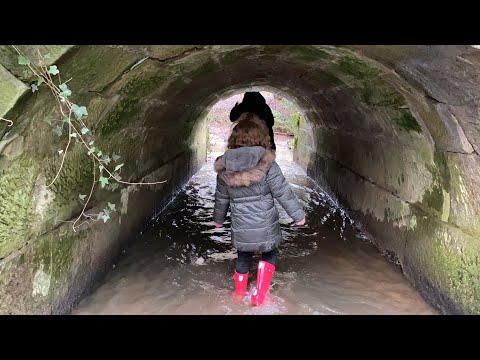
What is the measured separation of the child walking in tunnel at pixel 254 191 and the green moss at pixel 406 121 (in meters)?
1.76

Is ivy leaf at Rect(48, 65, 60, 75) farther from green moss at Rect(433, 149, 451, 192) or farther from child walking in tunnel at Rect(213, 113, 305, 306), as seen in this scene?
green moss at Rect(433, 149, 451, 192)

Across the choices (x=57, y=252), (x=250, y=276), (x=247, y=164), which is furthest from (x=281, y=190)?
(x=57, y=252)

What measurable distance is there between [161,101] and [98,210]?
2036mm

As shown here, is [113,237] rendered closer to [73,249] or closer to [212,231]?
[73,249]

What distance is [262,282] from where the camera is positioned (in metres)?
4.38

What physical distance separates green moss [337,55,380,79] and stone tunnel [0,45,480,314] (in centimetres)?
2

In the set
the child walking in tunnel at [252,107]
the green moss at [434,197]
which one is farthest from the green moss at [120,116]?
the green moss at [434,197]

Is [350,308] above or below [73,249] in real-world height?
below

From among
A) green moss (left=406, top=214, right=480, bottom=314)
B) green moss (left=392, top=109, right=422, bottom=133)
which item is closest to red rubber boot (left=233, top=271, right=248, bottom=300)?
green moss (left=406, top=214, right=480, bottom=314)

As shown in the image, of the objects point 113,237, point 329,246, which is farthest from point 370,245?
point 113,237

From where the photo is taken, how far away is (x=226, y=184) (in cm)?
430

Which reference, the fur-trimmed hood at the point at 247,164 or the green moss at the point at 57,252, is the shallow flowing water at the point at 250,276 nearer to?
the green moss at the point at 57,252

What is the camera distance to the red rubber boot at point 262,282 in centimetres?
438

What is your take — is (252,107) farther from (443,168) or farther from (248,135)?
(443,168)
